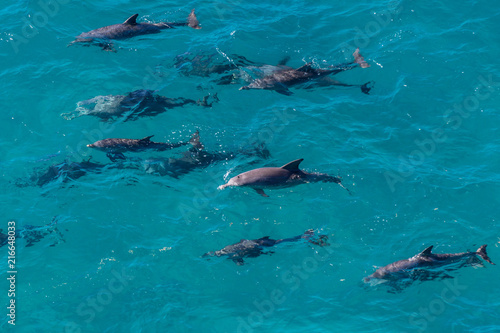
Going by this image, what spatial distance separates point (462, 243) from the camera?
17.8 metres

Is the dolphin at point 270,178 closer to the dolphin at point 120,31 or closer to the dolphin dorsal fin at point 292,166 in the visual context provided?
the dolphin dorsal fin at point 292,166

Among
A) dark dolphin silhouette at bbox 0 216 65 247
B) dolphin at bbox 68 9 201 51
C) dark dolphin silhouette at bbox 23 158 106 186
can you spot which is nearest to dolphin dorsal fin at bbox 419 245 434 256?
dark dolphin silhouette at bbox 23 158 106 186

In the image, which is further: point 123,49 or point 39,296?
point 123,49

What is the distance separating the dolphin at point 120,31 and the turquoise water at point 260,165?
0.67 metres

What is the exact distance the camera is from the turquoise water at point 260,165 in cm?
1667

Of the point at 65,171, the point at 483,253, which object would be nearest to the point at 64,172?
the point at 65,171

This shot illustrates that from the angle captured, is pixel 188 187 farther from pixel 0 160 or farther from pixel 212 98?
pixel 0 160

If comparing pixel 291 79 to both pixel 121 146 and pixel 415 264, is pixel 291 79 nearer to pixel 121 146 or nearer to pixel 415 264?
pixel 121 146

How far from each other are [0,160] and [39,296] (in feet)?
22.1

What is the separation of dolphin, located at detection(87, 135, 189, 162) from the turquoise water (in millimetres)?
729

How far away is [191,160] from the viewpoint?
19688mm

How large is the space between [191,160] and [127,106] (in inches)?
163

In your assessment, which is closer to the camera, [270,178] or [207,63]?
[270,178]

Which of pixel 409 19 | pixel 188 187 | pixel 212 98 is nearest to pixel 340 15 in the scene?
pixel 409 19
